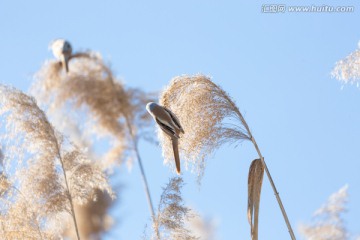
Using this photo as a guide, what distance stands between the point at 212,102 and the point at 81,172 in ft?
5.00

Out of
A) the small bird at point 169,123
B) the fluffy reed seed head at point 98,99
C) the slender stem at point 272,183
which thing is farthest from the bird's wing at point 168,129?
the fluffy reed seed head at point 98,99

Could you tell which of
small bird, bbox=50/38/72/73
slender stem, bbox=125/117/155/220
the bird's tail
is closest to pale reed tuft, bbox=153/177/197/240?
the bird's tail

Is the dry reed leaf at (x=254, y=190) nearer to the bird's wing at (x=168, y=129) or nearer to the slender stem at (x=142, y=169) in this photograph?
the bird's wing at (x=168, y=129)

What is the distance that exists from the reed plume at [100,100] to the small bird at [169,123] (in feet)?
12.7

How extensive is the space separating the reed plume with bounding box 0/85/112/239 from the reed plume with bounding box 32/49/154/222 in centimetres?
257

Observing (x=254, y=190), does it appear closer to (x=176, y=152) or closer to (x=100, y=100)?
(x=176, y=152)

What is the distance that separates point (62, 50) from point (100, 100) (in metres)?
0.78

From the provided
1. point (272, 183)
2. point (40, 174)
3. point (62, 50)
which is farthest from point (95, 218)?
point (272, 183)

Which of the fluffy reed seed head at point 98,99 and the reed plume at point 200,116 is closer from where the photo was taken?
the reed plume at point 200,116

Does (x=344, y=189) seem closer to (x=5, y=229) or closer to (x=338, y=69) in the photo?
(x=338, y=69)

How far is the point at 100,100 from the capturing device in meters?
8.38

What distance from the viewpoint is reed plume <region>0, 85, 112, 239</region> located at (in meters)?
4.95

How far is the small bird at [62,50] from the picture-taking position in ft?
28.1

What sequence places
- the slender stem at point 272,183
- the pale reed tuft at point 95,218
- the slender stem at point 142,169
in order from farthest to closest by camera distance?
the pale reed tuft at point 95,218 < the slender stem at point 142,169 < the slender stem at point 272,183
